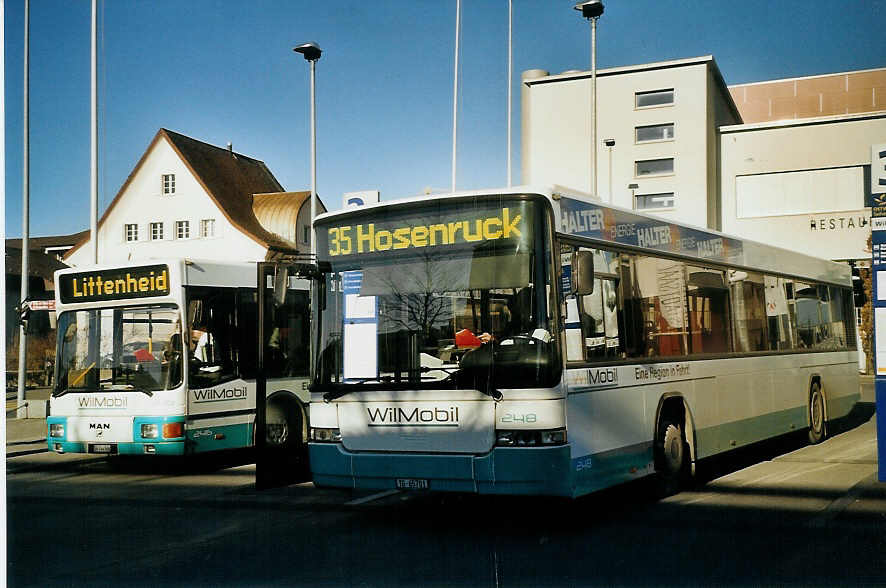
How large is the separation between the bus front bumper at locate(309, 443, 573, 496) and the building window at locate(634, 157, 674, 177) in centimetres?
473

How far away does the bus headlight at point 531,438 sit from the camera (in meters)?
7.46

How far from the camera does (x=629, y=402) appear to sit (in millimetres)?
8656

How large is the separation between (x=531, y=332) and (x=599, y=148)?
165 inches

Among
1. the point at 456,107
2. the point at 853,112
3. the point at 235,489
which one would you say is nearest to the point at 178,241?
the point at 235,489

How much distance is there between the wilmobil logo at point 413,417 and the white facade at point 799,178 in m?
4.40

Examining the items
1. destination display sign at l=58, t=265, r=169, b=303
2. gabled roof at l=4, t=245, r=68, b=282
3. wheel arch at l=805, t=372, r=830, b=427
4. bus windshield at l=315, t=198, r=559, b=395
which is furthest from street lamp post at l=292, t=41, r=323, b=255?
wheel arch at l=805, t=372, r=830, b=427

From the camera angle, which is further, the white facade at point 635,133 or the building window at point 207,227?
the building window at point 207,227

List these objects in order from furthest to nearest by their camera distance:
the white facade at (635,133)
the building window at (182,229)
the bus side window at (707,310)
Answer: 1. the building window at (182,229)
2. the bus side window at (707,310)
3. the white facade at (635,133)

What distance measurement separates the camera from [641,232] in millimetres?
9422

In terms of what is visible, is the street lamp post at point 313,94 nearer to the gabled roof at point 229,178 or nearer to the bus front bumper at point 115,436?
the gabled roof at point 229,178

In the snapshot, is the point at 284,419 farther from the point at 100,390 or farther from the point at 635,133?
the point at 635,133

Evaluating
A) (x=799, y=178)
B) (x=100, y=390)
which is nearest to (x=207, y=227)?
(x=100, y=390)

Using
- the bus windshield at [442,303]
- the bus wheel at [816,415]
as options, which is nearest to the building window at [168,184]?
the bus windshield at [442,303]

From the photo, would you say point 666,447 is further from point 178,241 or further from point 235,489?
point 178,241
